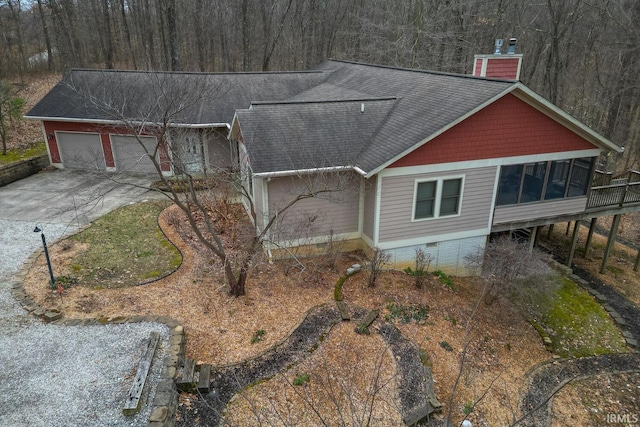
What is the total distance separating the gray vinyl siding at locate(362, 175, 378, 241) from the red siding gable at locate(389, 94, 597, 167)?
96 cm

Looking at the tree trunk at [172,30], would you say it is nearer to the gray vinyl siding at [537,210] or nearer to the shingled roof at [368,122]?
the shingled roof at [368,122]

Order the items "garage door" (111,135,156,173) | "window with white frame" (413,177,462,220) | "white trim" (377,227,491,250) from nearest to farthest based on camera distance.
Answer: "window with white frame" (413,177,462,220), "white trim" (377,227,491,250), "garage door" (111,135,156,173)

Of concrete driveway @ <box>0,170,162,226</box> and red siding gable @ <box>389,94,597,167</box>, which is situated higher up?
red siding gable @ <box>389,94,597,167</box>

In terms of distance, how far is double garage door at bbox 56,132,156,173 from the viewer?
63.1 ft

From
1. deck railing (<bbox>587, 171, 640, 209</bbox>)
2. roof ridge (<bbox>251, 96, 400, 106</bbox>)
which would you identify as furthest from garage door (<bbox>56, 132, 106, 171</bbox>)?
deck railing (<bbox>587, 171, 640, 209</bbox>)

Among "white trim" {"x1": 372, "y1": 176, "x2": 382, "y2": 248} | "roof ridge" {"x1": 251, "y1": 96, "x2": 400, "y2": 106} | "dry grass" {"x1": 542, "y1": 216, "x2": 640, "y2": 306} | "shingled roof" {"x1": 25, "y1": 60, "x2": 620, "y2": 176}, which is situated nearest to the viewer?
"shingled roof" {"x1": 25, "y1": 60, "x2": 620, "y2": 176}

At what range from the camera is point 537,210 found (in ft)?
44.5

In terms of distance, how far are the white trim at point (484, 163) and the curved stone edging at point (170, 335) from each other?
21.9 feet

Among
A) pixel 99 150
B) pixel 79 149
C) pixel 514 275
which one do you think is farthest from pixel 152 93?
pixel 514 275

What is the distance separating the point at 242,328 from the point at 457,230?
7.41 m

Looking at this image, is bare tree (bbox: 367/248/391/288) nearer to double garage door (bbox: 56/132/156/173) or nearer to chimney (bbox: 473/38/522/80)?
chimney (bbox: 473/38/522/80)

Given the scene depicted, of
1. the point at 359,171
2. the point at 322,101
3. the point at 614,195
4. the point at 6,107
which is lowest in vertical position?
the point at 614,195

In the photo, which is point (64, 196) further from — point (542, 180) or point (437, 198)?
point (542, 180)

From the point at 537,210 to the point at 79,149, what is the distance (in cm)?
2008
